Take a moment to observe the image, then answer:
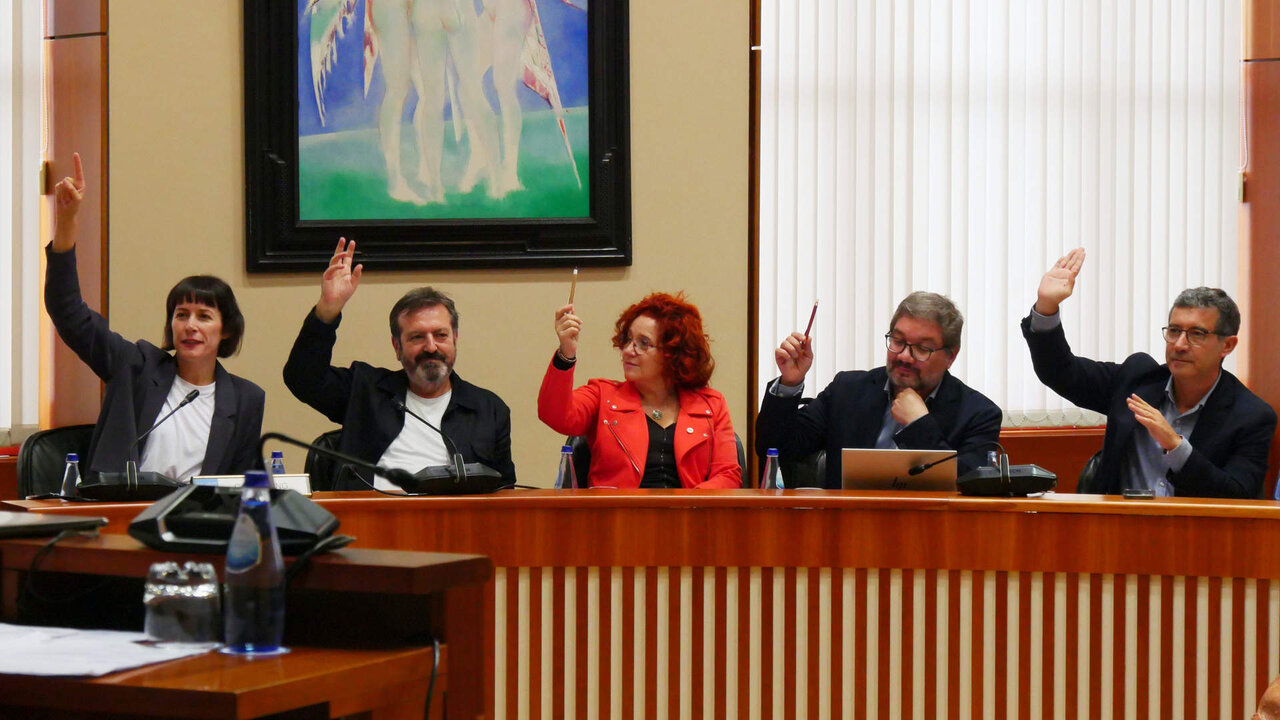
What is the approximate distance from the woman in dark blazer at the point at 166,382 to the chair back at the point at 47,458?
14cm

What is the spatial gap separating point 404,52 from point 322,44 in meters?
0.28

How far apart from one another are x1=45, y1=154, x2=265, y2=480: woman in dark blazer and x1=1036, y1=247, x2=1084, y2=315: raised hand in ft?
7.51

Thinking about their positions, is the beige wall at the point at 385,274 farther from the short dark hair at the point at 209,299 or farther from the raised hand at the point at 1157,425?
the raised hand at the point at 1157,425

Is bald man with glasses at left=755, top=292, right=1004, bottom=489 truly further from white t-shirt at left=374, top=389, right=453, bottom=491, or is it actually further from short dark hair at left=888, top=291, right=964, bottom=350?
white t-shirt at left=374, top=389, right=453, bottom=491

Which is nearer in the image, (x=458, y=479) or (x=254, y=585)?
(x=254, y=585)

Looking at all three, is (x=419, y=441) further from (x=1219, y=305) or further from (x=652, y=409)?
(x=1219, y=305)

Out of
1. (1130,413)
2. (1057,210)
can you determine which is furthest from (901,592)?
(1057,210)

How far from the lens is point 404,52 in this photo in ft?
12.5

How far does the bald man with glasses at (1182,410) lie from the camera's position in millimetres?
2887

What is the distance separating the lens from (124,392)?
10.1ft

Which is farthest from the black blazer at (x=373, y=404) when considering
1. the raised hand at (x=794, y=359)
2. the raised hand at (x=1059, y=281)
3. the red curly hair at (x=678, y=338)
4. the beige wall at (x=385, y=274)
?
the raised hand at (x=1059, y=281)

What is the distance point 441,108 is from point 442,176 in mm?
232

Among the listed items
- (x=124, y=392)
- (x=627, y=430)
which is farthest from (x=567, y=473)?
(x=124, y=392)

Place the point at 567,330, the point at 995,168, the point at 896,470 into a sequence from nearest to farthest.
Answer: the point at 896,470 < the point at 567,330 < the point at 995,168
